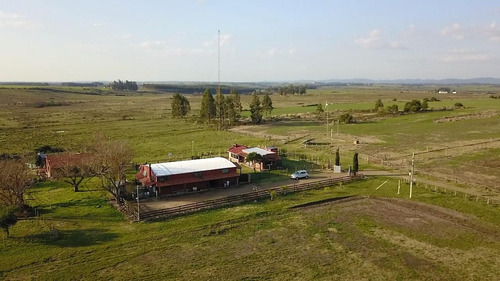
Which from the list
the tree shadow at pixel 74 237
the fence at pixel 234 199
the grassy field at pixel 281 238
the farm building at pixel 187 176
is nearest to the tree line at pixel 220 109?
the farm building at pixel 187 176

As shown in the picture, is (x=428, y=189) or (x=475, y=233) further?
(x=428, y=189)

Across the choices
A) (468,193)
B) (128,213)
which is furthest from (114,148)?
(468,193)

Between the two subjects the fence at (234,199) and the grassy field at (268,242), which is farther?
the fence at (234,199)

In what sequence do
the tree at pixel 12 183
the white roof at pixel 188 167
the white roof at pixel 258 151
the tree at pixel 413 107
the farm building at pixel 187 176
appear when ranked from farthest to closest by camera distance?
the tree at pixel 413 107 → the white roof at pixel 258 151 → the white roof at pixel 188 167 → the farm building at pixel 187 176 → the tree at pixel 12 183

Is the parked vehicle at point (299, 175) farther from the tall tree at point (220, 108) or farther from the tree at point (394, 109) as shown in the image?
the tree at point (394, 109)

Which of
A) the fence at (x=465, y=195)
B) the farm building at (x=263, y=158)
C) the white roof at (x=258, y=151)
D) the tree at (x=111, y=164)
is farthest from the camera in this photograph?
the white roof at (x=258, y=151)

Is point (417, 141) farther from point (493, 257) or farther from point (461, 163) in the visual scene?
point (493, 257)

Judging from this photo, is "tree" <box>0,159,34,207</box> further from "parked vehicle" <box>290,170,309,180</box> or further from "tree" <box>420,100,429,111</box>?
"tree" <box>420,100,429,111</box>

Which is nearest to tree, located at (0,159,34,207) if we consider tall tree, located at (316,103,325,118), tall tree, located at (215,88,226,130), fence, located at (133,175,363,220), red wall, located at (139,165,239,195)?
fence, located at (133,175,363,220)
